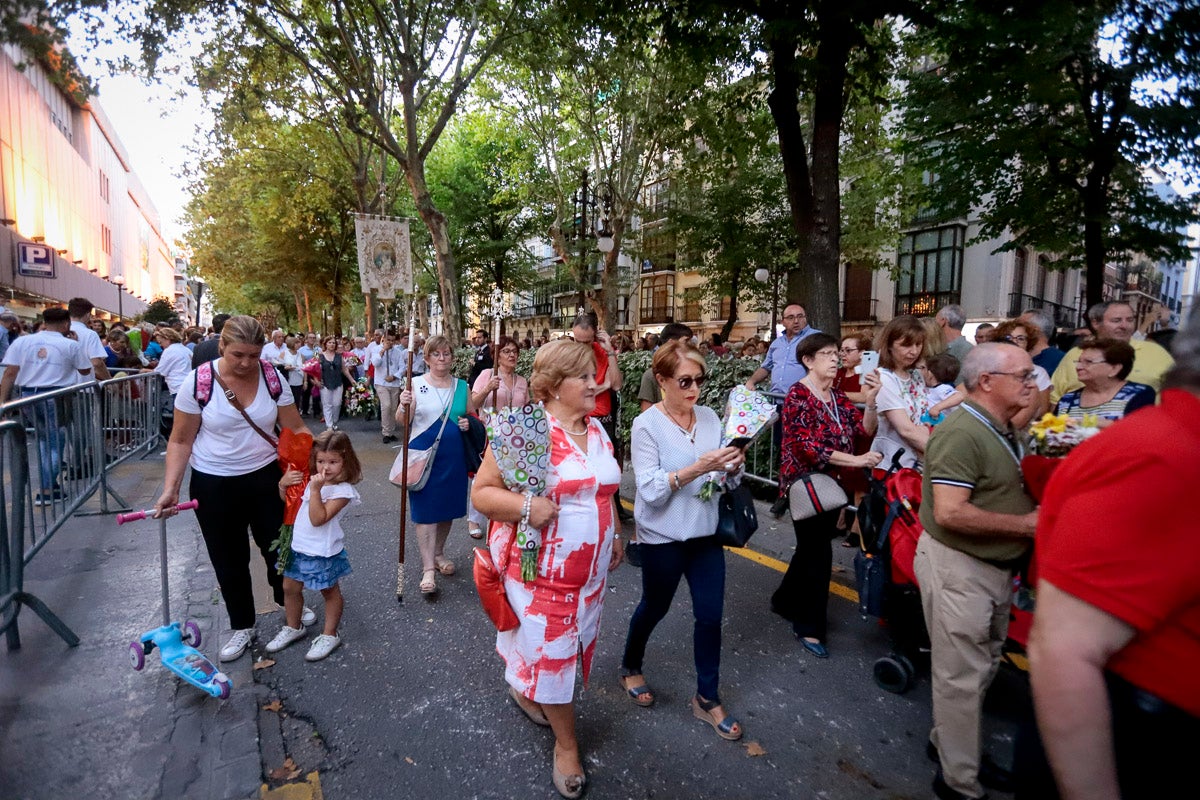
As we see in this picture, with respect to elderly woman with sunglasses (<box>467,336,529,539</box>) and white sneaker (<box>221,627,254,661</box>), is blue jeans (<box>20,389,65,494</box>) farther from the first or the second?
elderly woman with sunglasses (<box>467,336,529,539</box>)

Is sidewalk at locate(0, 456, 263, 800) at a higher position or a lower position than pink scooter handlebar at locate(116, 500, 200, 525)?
lower

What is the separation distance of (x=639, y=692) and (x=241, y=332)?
106 inches

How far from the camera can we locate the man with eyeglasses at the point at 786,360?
6.21 m

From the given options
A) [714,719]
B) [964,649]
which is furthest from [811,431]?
[714,719]

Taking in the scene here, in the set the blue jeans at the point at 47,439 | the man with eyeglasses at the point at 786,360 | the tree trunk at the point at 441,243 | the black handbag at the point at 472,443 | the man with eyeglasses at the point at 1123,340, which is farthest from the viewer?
the tree trunk at the point at 441,243

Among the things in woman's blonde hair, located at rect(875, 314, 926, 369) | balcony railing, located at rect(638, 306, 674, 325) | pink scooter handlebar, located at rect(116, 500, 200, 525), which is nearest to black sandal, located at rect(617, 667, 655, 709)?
pink scooter handlebar, located at rect(116, 500, 200, 525)

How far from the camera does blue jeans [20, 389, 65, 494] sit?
4.48m

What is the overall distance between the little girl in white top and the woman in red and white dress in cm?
146

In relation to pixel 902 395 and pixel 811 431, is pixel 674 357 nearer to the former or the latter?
pixel 811 431

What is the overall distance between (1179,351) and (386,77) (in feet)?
54.9

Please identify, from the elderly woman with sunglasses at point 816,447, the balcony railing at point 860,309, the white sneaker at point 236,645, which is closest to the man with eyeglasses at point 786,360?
the elderly woman with sunglasses at point 816,447

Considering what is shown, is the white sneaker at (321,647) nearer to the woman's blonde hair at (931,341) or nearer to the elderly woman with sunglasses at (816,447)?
the elderly woman with sunglasses at (816,447)

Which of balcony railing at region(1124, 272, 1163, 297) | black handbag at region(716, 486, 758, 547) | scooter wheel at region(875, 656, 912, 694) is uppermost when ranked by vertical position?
balcony railing at region(1124, 272, 1163, 297)

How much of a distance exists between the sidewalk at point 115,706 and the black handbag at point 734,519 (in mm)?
2182
